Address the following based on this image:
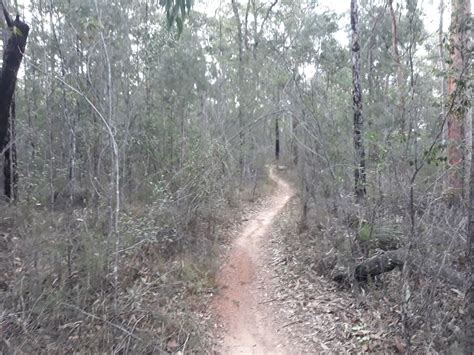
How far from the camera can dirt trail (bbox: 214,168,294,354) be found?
5.24m

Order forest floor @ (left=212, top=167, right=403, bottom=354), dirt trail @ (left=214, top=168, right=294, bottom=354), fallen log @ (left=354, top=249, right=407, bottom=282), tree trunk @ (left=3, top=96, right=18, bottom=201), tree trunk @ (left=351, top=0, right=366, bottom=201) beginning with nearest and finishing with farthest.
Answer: forest floor @ (left=212, top=167, right=403, bottom=354), dirt trail @ (left=214, top=168, right=294, bottom=354), fallen log @ (left=354, top=249, right=407, bottom=282), tree trunk @ (left=351, top=0, right=366, bottom=201), tree trunk @ (left=3, top=96, right=18, bottom=201)

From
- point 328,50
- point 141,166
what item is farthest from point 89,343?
point 328,50

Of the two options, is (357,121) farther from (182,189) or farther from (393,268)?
(182,189)

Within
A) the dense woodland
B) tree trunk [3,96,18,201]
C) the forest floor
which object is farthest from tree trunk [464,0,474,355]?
tree trunk [3,96,18,201]

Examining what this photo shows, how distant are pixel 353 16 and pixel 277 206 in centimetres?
661

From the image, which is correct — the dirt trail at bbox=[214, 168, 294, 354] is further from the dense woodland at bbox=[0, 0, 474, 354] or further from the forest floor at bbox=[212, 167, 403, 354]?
the dense woodland at bbox=[0, 0, 474, 354]

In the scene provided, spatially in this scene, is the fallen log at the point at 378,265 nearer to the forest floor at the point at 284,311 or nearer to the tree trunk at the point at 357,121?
the forest floor at the point at 284,311

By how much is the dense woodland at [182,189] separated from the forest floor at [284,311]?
3.9 inches

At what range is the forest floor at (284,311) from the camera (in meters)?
4.93

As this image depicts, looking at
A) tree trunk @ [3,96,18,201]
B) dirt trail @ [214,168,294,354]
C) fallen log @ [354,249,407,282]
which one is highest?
tree trunk @ [3,96,18,201]

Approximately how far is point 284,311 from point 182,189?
314 cm

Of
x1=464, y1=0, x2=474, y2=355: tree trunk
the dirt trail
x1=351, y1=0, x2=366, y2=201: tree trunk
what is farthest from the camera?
x1=351, y1=0, x2=366, y2=201: tree trunk

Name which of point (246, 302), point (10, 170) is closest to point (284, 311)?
point (246, 302)

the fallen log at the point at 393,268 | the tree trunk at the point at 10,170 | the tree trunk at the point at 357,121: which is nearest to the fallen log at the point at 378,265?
the fallen log at the point at 393,268
